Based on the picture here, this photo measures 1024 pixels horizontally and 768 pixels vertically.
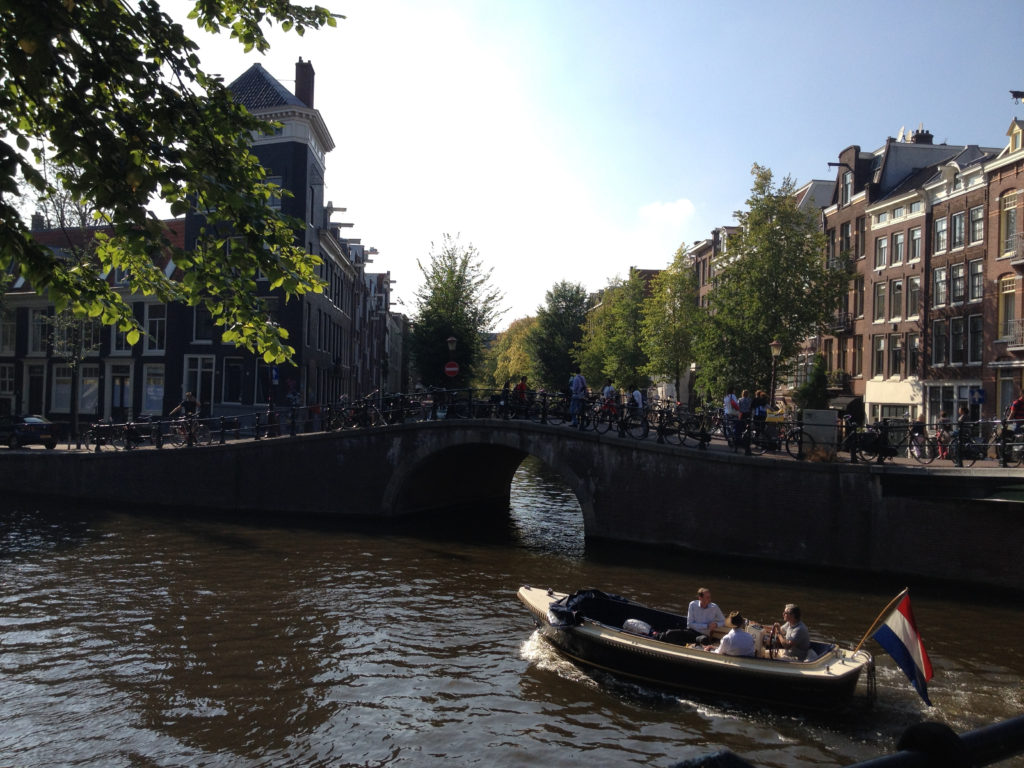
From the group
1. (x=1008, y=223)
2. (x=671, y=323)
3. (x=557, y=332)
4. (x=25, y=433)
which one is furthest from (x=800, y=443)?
(x=557, y=332)

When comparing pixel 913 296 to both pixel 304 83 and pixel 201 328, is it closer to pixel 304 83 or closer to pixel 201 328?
pixel 304 83

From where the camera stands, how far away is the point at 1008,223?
1163 inches

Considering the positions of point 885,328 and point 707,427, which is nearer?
point 707,427

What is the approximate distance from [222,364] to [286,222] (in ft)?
97.9

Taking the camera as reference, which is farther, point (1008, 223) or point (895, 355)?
point (895, 355)

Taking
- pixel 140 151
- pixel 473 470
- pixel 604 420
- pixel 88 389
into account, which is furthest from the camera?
pixel 88 389

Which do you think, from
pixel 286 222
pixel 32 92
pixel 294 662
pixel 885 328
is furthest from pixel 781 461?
pixel 885 328

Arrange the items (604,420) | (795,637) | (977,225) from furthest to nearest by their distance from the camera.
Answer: (977,225), (604,420), (795,637)

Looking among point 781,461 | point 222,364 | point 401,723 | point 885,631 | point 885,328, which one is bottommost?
point 401,723

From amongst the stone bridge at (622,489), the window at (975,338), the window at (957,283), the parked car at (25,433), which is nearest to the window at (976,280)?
the window at (957,283)

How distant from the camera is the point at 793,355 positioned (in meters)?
35.5

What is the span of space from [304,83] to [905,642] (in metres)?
35.3

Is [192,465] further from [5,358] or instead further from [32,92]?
[32,92]

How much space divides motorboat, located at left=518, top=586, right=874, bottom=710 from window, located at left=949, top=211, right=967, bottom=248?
25368 millimetres
